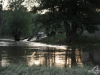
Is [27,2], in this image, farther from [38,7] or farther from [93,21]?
[93,21]

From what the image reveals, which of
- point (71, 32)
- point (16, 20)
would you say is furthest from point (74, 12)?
point (16, 20)

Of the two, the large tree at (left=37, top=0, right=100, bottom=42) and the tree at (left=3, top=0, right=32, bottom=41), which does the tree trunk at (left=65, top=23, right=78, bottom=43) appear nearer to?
the large tree at (left=37, top=0, right=100, bottom=42)

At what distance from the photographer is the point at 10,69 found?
1083 cm

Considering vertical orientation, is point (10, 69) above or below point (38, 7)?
below

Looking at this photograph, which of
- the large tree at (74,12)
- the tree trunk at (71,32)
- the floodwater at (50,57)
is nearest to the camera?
the floodwater at (50,57)

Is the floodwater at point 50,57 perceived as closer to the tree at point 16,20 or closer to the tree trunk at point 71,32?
the tree trunk at point 71,32

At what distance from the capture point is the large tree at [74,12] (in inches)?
1380

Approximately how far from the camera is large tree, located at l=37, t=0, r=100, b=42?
3506 centimetres

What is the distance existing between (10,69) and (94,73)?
3.37 metres

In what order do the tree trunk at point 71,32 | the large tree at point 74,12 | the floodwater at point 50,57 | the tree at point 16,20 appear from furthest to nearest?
the tree at point 16,20 → the tree trunk at point 71,32 → the large tree at point 74,12 → the floodwater at point 50,57

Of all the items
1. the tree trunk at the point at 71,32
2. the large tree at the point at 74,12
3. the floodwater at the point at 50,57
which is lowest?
the floodwater at the point at 50,57

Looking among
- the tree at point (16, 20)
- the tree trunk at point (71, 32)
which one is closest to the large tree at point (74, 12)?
the tree trunk at point (71, 32)

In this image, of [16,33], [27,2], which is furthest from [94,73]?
[16,33]

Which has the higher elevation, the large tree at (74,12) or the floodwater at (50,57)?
the large tree at (74,12)
